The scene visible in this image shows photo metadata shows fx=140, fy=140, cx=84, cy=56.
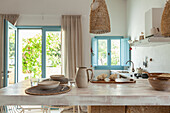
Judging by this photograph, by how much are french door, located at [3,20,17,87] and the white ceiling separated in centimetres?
56

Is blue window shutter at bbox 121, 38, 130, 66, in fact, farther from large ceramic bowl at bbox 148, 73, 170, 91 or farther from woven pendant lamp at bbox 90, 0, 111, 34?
large ceramic bowl at bbox 148, 73, 170, 91

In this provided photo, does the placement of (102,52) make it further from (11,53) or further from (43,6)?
(11,53)

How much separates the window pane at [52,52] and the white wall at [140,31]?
2.66m

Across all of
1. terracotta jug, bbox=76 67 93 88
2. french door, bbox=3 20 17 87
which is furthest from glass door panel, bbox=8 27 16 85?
terracotta jug, bbox=76 67 93 88

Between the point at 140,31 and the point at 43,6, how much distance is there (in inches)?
123

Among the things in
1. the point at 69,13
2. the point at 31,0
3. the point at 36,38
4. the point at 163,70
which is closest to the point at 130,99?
the point at 163,70

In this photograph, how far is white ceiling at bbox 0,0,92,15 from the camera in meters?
3.81

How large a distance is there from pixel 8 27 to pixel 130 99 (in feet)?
10.7

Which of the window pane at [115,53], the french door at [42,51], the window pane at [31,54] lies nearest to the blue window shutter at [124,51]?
the window pane at [115,53]

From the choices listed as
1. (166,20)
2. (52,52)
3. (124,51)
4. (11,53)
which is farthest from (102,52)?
(166,20)

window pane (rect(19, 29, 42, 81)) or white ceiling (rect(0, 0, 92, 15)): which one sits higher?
white ceiling (rect(0, 0, 92, 15))

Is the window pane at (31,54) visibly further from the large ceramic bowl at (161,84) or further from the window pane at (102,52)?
the large ceramic bowl at (161,84)

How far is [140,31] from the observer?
466cm

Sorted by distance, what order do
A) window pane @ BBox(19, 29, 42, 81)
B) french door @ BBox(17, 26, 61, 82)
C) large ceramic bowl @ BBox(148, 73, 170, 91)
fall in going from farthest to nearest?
window pane @ BBox(19, 29, 42, 81) < french door @ BBox(17, 26, 61, 82) < large ceramic bowl @ BBox(148, 73, 170, 91)
